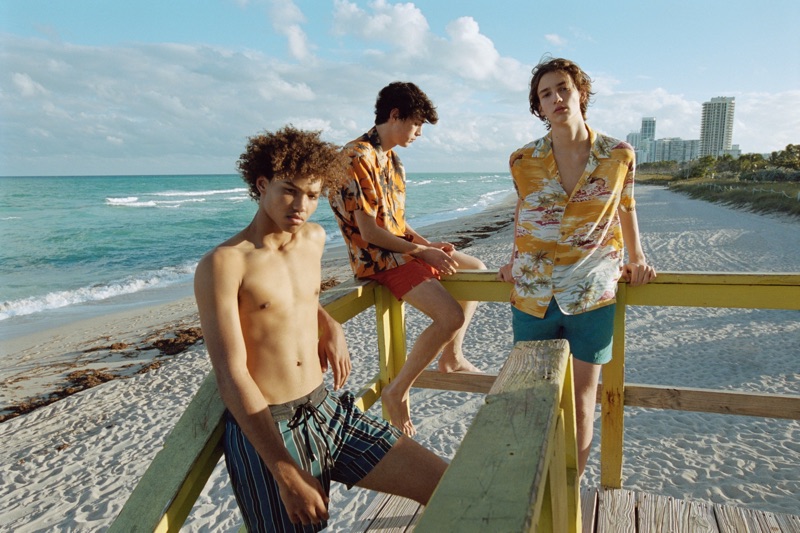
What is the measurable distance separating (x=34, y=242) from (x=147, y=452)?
25.5 meters

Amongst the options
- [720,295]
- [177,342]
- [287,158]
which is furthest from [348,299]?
[177,342]

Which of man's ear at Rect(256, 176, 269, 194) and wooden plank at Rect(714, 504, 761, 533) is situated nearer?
man's ear at Rect(256, 176, 269, 194)

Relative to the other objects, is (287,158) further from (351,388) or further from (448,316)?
(351,388)

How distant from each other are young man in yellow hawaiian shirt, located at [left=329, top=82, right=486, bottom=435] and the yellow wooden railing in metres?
0.12

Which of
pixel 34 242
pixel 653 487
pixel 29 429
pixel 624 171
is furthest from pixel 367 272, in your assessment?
pixel 34 242

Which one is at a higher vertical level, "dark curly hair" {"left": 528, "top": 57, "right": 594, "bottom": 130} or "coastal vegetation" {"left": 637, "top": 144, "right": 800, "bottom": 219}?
"dark curly hair" {"left": 528, "top": 57, "right": 594, "bottom": 130}

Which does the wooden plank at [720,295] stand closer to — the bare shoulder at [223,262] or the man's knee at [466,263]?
the man's knee at [466,263]

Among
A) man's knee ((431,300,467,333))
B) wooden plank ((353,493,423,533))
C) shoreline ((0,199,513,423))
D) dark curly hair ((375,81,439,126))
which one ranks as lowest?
shoreline ((0,199,513,423))

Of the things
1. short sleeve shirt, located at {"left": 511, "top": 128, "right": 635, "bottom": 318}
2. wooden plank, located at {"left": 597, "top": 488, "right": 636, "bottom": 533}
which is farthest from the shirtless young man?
wooden plank, located at {"left": 597, "top": 488, "right": 636, "bottom": 533}

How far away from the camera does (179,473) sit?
4.25ft

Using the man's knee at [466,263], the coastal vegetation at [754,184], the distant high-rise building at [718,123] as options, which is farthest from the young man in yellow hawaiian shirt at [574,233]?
the distant high-rise building at [718,123]

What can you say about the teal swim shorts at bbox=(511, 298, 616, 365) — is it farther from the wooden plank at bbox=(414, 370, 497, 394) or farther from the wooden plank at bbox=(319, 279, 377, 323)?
the wooden plank at bbox=(319, 279, 377, 323)

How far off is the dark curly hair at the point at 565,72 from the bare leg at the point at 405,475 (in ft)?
4.94

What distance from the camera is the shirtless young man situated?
1521mm
